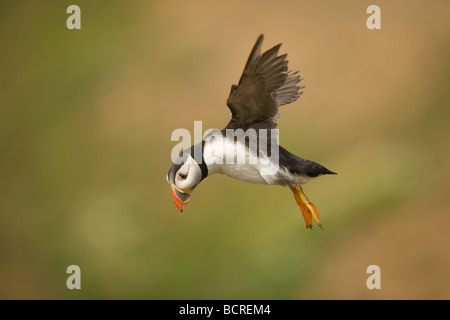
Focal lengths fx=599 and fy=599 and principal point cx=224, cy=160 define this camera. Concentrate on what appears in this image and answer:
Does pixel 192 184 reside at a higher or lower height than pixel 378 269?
higher

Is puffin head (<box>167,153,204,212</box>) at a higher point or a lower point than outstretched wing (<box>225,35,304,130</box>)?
lower

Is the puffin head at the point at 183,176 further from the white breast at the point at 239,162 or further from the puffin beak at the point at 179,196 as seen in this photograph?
the white breast at the point at 239,162

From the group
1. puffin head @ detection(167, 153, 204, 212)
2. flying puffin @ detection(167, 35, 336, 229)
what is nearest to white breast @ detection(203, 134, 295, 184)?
flying puffin @ detection(167, 35, 336, 229)

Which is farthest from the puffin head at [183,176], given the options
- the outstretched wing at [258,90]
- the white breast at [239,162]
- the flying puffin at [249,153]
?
the outstretched wing at [258,90]

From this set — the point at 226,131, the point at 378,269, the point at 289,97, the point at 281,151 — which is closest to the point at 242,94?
the point at 226,131

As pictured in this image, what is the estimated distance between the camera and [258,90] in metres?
2.71

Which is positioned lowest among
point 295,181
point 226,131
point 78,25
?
point 295,181

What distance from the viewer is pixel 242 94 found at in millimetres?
2717

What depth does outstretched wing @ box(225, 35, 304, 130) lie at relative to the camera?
2.50 metres

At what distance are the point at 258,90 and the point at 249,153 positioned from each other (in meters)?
0.32

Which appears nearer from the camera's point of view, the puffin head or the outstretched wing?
the outstretched wing

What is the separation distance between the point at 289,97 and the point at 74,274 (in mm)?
3867

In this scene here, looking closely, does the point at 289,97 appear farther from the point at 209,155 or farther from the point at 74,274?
the point at 74,274

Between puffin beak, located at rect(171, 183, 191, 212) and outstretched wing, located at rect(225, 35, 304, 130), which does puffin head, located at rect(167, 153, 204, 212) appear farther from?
outstretched wing, located at rect(225, 35, 304, 130)
